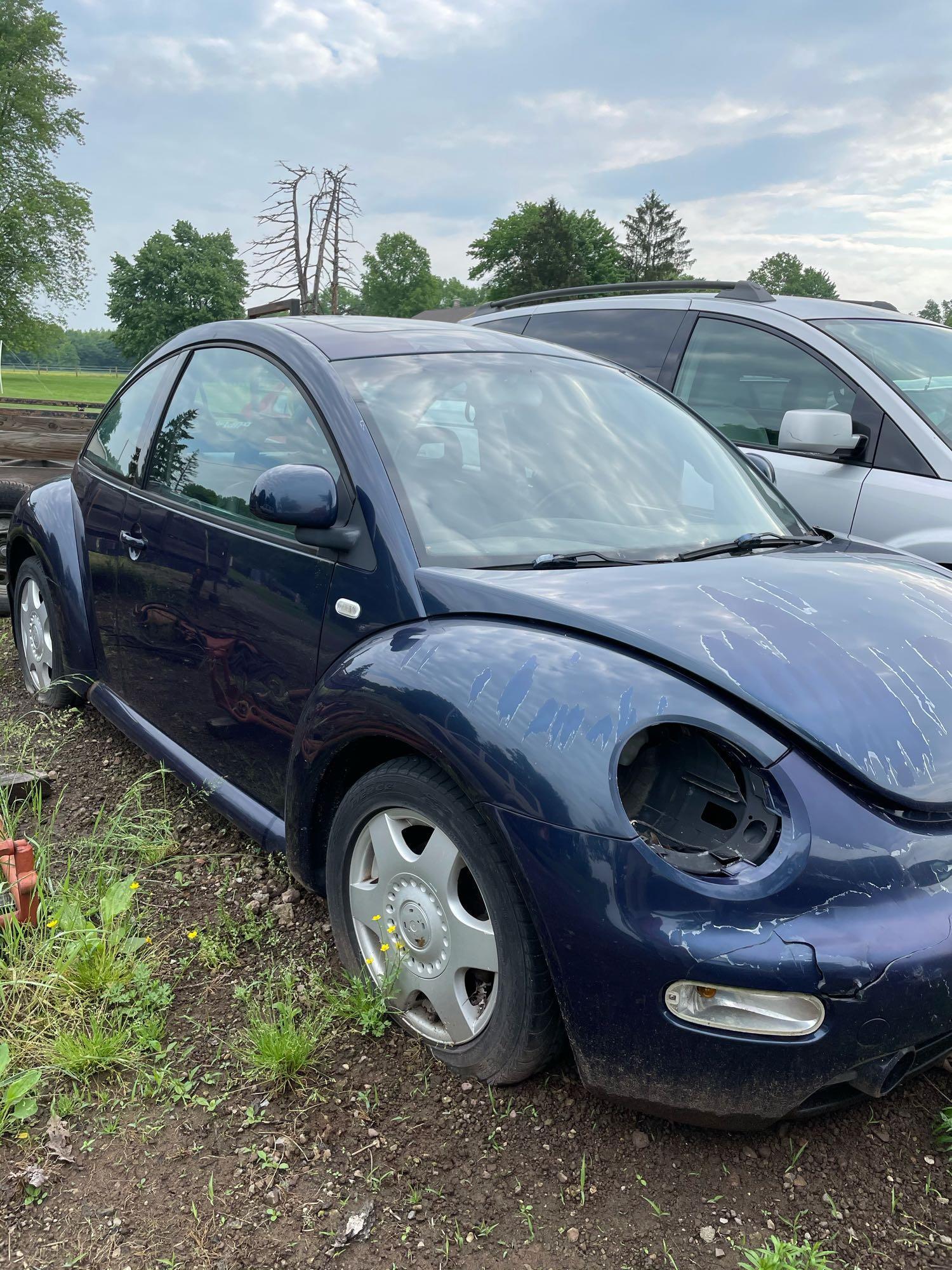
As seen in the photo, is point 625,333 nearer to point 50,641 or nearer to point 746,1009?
point 50,641

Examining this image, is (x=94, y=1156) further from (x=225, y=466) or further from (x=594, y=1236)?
(x=225, y=466)

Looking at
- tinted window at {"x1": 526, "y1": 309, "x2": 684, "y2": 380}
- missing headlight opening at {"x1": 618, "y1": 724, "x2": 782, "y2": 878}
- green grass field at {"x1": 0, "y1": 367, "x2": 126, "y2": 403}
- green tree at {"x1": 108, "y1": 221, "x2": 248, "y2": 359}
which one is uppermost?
green tree at {"x1": 108, "y1": 221, "x2": 248, "y2": 359}

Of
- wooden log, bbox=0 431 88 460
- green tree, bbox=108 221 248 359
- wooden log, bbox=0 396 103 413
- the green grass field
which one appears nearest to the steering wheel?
wooden log, bbox=0 431 88 460

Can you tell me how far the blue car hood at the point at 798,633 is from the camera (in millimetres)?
1855

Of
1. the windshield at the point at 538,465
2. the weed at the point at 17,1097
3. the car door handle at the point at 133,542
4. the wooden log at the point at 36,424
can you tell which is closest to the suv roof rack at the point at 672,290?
the windshield at the point at 538,465

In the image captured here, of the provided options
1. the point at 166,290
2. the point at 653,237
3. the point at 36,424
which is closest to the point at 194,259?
the point at 166,290

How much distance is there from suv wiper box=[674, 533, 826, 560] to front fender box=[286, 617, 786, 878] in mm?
686

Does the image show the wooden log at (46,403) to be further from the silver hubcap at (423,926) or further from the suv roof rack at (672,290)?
the silver hubcap at (423,926)

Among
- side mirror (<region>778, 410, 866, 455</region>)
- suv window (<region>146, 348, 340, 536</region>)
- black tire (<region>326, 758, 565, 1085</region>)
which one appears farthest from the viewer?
side mirror (<region>778, 410, 866, 455</region>)

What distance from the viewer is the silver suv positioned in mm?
4320

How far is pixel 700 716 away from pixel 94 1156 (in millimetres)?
1547

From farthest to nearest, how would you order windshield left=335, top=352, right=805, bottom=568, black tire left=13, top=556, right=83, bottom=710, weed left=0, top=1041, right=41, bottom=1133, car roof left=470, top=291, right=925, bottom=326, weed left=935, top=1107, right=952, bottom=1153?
car roof left=470, top=291, right=925, bottom=326
black tire left=13, top=556, right=83, bottom=710
windshield left=335, top=352, right=805, bottom=568
weed left=0, top=1041, right=41, bottom=1133
weed left=935, top=1107, right=952, bottom=1153

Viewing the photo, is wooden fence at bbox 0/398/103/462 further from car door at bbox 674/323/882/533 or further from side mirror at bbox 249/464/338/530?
side mirror at bbox 249/464/338/530

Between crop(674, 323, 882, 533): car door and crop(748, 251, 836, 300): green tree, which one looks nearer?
crop(674, 323, 882, 533): car door
